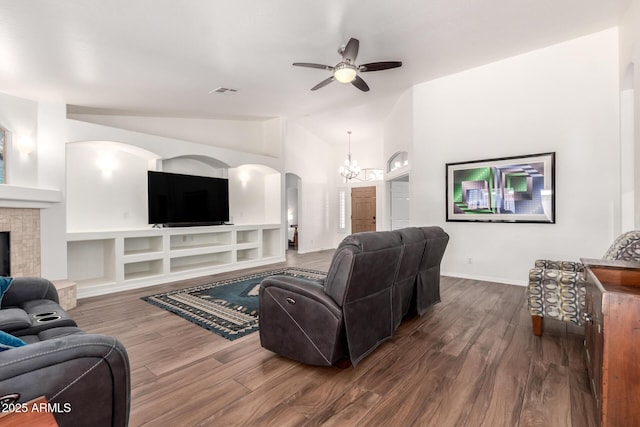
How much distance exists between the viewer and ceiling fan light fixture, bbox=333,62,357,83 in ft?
11.5

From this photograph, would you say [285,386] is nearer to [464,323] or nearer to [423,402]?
[423,402]

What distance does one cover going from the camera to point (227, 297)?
4078 mm

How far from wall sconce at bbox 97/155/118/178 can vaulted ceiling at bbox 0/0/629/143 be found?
773 millimetres

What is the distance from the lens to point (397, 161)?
720cm

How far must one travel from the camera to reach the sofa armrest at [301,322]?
213cm

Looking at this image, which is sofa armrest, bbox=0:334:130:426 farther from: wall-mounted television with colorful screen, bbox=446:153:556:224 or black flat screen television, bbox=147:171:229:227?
wall-mounted television with colorful screen, bbox=446:153:556:224

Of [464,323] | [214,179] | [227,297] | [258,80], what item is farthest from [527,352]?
[214,179]

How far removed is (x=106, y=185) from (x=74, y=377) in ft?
15.7

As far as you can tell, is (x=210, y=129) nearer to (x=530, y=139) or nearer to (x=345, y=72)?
(x=345, y=72)

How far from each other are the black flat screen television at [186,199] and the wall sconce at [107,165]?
0.62 m

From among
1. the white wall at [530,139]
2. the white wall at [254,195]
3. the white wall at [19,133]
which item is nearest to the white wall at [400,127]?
the white wall at [530,139]

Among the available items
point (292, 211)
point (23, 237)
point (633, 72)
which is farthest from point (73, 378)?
point (292, 211)

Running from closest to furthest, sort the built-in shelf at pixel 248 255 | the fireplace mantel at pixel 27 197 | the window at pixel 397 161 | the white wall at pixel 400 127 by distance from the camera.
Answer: the fireplace mantel at pixel 27 197 < the white wall at pixel 400 127 < the built-in shelf at pixel 248 255 < the window at pixel 397 161

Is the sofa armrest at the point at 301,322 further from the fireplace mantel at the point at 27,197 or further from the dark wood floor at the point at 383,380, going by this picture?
the fireplace mantel at the point at 27,197
